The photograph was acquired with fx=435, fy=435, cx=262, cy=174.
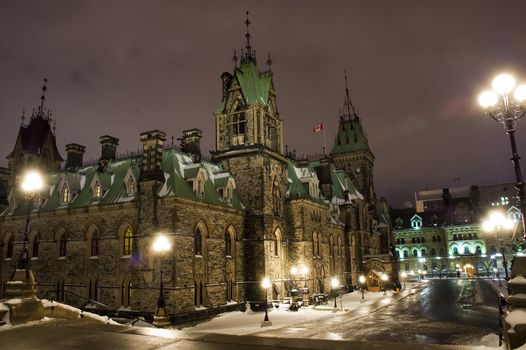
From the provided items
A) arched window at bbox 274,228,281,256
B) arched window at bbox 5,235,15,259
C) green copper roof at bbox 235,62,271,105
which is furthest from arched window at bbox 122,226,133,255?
green copper roof at bbox 235,62,271,105

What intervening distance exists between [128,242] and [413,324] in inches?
767

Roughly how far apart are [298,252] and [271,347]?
99.4ft

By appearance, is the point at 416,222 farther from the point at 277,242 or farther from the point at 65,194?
the point at 65,194

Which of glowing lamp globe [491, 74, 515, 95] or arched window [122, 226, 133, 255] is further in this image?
arched window [122, 226, 133, 255]

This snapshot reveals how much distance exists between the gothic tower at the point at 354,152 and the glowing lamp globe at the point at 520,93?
55.8m

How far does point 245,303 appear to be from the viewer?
33938 millimetres

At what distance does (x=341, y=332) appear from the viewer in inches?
906

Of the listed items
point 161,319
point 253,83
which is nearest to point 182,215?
point 161,319

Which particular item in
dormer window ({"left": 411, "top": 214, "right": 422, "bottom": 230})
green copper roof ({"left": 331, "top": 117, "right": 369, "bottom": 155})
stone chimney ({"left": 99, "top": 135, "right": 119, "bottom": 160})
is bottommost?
dormer window ({"left": 411, "top": 214, "right": 422, "bottom": 230})

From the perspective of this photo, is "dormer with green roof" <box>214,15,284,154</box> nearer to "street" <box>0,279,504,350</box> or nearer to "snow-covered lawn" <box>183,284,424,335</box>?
"snow-covered lawn" <box>183,284,424,335</box>

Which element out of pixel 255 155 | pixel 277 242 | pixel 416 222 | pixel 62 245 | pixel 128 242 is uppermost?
pixel 255 155

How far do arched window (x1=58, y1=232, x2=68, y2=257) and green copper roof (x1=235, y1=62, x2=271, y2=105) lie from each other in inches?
732

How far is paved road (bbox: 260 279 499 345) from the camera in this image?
21125 mm

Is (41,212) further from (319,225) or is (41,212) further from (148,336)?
(148,336)
